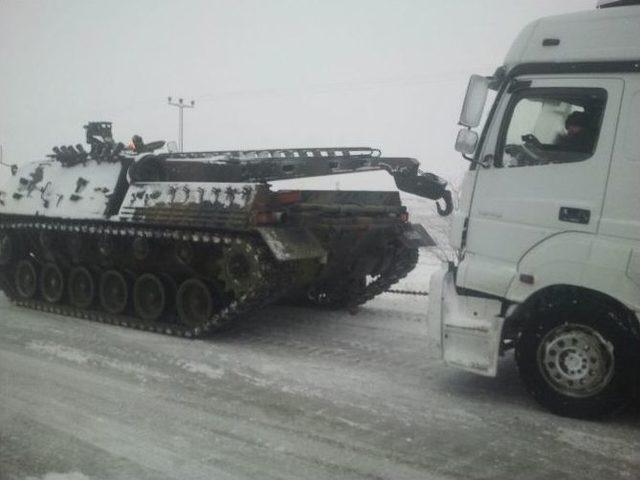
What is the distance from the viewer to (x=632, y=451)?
14.3 feet

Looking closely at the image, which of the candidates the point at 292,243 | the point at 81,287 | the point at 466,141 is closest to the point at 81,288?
the point at 81,287

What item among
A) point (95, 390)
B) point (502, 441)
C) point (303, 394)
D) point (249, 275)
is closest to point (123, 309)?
point (249, 275)

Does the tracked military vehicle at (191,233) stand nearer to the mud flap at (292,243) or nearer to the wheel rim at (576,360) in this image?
the mud flap at (292,243)

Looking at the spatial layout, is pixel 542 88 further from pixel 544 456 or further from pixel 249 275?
pixel 249 275

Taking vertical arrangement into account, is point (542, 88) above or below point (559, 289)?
above

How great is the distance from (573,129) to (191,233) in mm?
4470

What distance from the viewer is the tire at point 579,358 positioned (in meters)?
4.68

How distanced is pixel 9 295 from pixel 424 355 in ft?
22.0

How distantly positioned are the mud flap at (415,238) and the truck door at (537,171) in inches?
132

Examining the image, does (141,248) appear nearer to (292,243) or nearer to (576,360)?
(292,243)

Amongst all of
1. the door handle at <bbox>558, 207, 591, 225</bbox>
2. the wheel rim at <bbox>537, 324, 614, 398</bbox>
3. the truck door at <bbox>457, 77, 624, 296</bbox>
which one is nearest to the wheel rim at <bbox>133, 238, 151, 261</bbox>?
the truck door at <bbox>457, 77, 624, 296</bbox>

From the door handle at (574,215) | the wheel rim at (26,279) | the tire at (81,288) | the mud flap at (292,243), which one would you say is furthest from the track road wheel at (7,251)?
the door handle at (574,215)

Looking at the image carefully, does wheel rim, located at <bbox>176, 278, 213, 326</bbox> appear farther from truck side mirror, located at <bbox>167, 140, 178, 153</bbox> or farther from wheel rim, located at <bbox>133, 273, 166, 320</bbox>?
truck side mirror, located at <bbox>167, 140, 178, 153</bbox>

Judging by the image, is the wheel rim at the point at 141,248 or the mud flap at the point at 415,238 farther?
the mud flap at the point at 415,238
